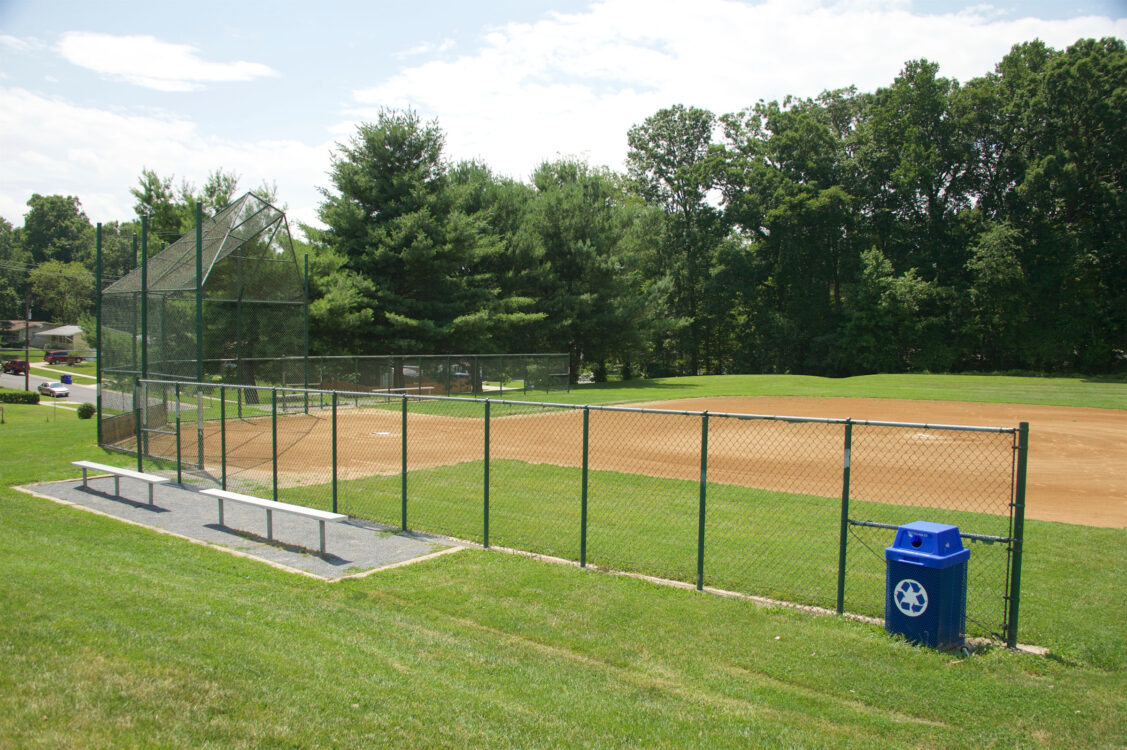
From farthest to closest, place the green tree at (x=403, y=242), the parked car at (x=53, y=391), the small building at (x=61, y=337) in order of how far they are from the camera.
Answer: the small building at (x=61, y=337), the parked car at (x=53, y=391), the green tree at (x=403, y=242)

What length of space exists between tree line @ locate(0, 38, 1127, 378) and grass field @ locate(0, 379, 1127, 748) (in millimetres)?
28036

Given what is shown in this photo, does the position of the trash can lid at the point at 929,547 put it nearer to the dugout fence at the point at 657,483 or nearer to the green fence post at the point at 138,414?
the dugout fence at the point at 657,483

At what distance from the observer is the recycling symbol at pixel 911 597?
6117mm

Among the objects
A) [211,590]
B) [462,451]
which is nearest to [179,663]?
[211,590]

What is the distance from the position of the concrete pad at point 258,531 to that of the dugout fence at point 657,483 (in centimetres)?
51

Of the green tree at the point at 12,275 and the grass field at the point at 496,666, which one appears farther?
the green tree at the point at 12,275

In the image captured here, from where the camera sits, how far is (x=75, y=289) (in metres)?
98.9

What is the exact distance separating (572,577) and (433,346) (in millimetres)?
32193

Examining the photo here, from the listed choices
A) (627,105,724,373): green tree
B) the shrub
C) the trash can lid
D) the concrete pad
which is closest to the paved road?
the shrub

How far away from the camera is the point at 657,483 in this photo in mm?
13539

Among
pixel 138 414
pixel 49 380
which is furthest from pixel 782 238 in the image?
pixel 49 380

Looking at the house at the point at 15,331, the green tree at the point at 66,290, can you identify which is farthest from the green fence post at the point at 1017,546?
the green tree at the point at 66,290

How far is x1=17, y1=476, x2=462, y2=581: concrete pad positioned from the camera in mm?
8680

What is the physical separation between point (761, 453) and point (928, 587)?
40.0 ft
